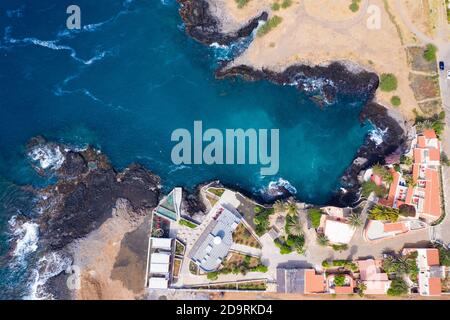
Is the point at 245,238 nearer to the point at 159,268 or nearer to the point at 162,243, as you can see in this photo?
the point at 162,243

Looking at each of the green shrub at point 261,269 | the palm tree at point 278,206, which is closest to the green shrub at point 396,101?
the palm tree at point 278,206

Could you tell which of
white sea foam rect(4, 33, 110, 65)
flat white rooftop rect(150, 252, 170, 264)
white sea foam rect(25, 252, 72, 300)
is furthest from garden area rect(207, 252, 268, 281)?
white sea foam rect(4, 33, 110, 65)

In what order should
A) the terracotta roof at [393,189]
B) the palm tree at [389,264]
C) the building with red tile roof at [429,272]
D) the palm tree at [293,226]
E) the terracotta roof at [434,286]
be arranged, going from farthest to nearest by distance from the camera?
1. the terracotta roof at [393,189]
2. the palm tree at [293,226]
3. the palm tree at [389,264]
4. the building with red tile roof at [429,272]
5. the terracotta roof at [434,286]

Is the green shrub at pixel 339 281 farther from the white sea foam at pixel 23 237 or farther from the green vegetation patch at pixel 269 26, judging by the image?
the white sea foam at pixel 23 237

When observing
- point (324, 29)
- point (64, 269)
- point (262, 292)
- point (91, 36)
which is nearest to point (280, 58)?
point (324, 29)

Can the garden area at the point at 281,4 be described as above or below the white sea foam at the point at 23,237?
above

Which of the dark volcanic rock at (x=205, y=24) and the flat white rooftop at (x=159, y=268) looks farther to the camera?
the dark volcanic rock at (x=205, y=24)

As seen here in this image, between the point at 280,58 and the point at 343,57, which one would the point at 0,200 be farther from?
the point at 343,57
